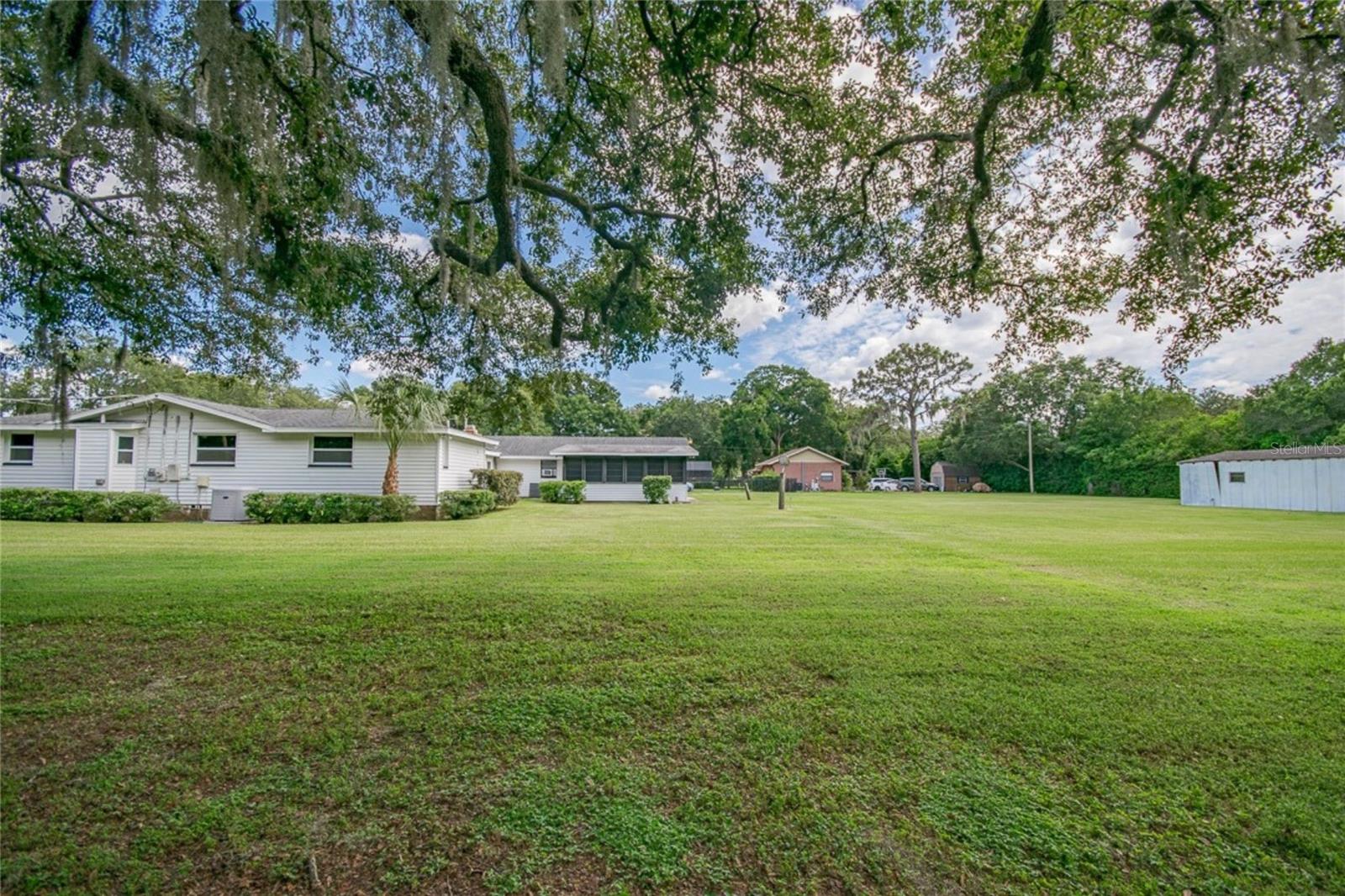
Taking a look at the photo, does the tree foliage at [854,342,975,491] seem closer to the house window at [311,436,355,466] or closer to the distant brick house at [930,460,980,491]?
the distant brick house at [930,460,980,491]

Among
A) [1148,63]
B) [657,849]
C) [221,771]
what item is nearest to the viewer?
[657,849]

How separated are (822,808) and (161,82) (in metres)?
6.35

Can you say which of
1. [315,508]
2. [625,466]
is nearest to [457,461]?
[315,508]

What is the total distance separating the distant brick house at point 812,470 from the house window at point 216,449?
34843 mm

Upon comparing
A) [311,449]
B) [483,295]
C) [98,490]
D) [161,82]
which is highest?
[161,82]

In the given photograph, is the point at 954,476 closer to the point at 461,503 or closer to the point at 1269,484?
the point at 1269,484

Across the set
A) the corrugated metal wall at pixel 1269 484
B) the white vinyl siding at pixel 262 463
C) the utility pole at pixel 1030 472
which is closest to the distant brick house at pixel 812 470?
the utility pole at pixel 1030 472

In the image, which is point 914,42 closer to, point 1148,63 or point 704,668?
point 1148,63

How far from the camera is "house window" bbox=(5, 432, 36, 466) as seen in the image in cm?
1542

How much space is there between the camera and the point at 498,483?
64.7 feet

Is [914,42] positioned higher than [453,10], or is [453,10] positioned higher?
[914,42]

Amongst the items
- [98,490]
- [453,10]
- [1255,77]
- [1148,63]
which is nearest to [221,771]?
[453,10]

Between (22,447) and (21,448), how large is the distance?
0.11 feet

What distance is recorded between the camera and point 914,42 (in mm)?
4953
